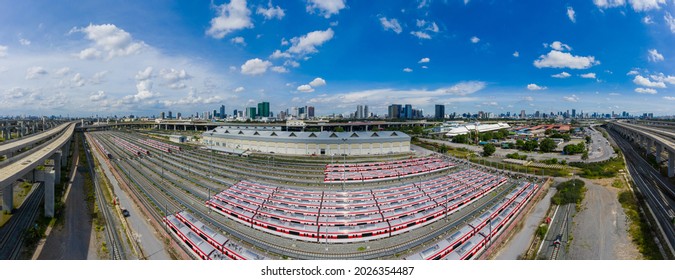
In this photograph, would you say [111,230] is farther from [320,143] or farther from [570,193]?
[570,193]

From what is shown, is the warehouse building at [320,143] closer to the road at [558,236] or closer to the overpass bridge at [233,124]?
the road at [558,236]

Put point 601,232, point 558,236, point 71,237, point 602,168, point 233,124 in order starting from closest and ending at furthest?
point 71,237 → point 558,236 → point 601,232 → point 602,168 → point 233,124

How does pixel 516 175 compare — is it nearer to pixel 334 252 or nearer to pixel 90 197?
pixel 334 252

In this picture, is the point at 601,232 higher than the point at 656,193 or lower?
lower

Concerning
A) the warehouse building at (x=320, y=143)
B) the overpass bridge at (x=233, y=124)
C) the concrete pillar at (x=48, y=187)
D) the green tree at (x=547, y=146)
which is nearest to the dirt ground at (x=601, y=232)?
the green tree at (x=547, y=146)

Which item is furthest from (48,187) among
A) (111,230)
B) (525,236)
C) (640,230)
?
(640,230)

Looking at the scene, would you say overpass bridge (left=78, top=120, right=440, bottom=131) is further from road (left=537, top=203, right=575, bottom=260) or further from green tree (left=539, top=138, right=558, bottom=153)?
road (left=537, top=203, right=575, bottom=260)

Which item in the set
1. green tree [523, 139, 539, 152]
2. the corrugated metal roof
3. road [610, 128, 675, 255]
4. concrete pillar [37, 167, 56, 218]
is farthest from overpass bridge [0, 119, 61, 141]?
green tree [523, 139, 539, 152]

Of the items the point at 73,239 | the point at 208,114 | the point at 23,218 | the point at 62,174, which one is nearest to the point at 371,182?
the point at 73,239
